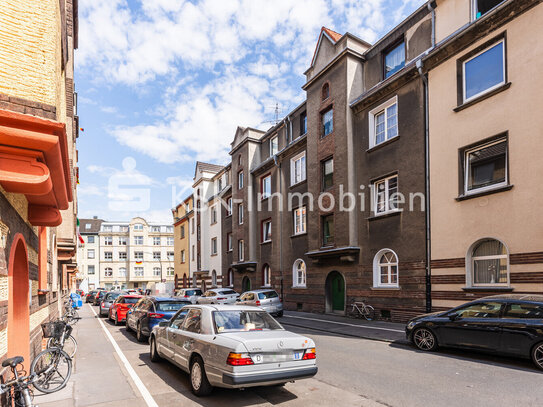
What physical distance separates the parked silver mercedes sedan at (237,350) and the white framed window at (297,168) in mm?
16321

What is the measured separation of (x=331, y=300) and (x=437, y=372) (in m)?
11.8

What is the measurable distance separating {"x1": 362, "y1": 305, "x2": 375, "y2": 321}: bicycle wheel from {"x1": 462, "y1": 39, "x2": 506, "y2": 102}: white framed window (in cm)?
914

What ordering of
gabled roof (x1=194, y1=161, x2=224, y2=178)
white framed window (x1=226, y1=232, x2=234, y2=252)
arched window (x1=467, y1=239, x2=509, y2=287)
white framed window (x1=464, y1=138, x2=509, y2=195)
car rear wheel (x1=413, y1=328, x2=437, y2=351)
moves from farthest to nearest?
gabled roof (x1=194, y1=161, x2=224, y2=178) < white framed window (x1=226, y1=232, x2=234, y2=252) < white framed window (x1=464, y1=138, x2=509, y2=195) < arched window (x1=467, y1=239, x2=509, y2=287) < car rear wheel (x1=413, y1=328, x2=437, y2=351)

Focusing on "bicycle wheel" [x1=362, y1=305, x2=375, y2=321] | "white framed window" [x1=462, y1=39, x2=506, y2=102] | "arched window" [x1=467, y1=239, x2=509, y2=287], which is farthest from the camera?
"bicycle wheel" [x1=362, y1=305, x2=375, y2=321]

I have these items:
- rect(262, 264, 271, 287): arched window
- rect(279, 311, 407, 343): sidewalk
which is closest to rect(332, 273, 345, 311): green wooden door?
rect(279, 311, 407, 343): sidewalk

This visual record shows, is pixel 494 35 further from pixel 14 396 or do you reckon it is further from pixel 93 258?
pixel 93 258

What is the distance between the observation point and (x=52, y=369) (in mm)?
6969

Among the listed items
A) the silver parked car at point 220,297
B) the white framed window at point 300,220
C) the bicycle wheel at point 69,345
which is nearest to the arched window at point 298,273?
the white framed window at point 300,220

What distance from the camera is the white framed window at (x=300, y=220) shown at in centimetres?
2221

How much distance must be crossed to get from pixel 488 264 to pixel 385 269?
185 inches

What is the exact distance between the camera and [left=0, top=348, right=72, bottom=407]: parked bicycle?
4770 millimetres

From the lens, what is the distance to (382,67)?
56.5ft

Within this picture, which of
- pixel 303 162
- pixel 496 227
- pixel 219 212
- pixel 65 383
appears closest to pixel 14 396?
pixel 65 383

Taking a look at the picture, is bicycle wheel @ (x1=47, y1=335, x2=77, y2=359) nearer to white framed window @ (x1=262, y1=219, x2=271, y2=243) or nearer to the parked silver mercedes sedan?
the parked silver mercedes sedan
